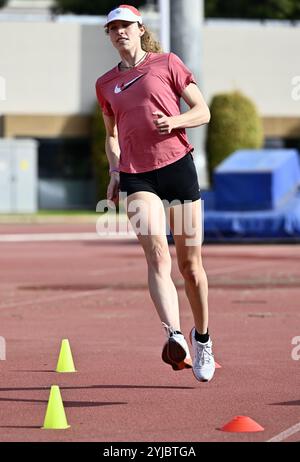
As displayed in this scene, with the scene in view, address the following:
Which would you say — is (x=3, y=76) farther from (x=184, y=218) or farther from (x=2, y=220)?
(x=184, y=218)

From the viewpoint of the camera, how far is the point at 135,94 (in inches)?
324

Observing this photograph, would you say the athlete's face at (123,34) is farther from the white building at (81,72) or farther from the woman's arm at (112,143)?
the white building at (81,72)

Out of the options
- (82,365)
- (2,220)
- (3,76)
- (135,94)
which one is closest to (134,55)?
(135,94)

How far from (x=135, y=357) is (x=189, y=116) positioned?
2.44 meters

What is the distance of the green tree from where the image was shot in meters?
59.9

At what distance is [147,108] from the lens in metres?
8.19

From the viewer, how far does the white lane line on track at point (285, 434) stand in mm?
6468

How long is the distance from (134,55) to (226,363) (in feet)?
8.21

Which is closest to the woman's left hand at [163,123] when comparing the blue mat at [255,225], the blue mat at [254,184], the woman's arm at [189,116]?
the woman's arm at [189,116]

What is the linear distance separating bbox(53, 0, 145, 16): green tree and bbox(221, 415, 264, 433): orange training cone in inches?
2110

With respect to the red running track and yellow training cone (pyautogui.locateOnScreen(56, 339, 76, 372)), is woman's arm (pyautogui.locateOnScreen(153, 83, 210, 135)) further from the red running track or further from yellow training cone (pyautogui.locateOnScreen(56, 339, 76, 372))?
yellow training cone (pyautogui.locateOnScreen(56, 339, 76, 372))

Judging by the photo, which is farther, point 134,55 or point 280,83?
point 280,83

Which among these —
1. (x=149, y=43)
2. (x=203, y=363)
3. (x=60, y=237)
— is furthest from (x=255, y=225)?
(x=203, y=363)

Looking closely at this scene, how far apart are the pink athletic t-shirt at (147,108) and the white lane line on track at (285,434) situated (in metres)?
2.14
